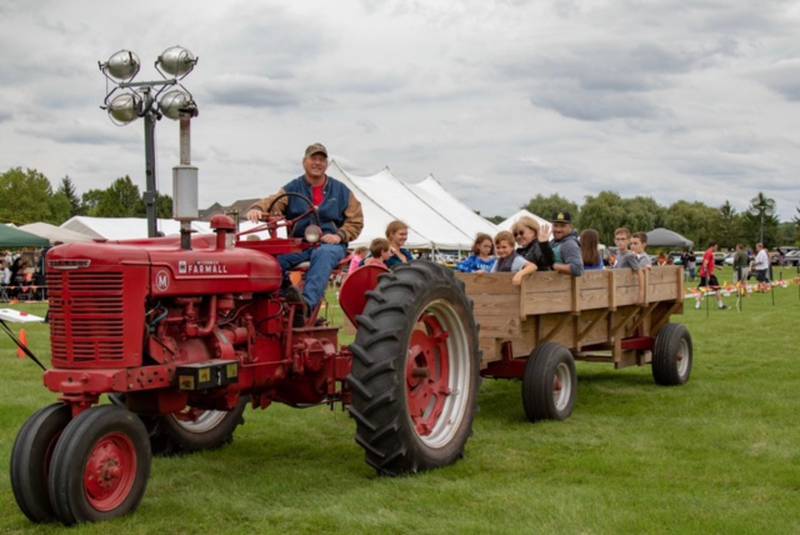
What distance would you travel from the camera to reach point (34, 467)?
446cm

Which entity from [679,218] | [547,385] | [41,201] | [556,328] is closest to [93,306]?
[547,385]

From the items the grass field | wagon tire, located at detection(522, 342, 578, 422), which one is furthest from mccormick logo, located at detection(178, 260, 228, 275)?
wagon tire, located at detection(522, 342, 578, 422)

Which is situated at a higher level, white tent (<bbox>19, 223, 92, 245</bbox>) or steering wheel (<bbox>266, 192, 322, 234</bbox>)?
white tent (<bbox>19, 223, 92, 245</bbox>)

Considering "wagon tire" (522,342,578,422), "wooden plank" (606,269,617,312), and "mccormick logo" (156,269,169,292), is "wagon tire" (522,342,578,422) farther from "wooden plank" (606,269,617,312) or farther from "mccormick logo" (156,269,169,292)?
"mccormick logo" (156,269,169,292)

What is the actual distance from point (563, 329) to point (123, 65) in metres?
5.85

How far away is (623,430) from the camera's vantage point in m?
7.13

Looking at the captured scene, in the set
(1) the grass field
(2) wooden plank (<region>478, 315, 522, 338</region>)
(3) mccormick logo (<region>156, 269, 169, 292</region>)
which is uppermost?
(3) mccormick logo (<region>156, 269, 169, 292</region>)

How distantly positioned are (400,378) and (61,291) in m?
1.90

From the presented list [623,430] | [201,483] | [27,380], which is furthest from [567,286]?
[27,380]

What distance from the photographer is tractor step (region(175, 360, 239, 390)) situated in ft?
15.9

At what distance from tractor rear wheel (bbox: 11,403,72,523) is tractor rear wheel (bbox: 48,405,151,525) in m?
0.14

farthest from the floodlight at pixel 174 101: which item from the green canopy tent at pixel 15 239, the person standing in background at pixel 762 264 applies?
the person standing in background at pixel 762 264

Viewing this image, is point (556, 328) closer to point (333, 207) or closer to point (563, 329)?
point (563, 329)

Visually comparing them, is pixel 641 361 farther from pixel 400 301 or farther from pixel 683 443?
pixel 400 301
